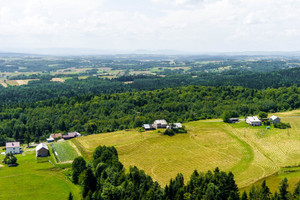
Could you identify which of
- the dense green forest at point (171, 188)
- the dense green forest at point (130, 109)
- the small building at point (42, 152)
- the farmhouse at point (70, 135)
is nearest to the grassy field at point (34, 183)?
the small building at point (42, 152)

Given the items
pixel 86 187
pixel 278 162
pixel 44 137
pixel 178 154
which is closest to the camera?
pixel 86 187

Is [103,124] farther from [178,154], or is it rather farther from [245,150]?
[245,150]

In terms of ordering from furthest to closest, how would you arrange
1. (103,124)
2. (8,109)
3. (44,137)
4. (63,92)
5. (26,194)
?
1. (63,92)
2. (8,109)
3. (103,124)
4. (44,137)
5. (26,194)

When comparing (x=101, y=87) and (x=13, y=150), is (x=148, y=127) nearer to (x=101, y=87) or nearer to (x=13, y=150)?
(x=13, y=150)

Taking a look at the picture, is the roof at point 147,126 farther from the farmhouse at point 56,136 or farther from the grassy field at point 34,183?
the grassy field at point 34,183

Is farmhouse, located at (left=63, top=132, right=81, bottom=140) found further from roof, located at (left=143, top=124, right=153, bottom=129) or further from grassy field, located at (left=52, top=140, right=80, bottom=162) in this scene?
roof, located at (left=143, top=124, right=153, bottom=129)

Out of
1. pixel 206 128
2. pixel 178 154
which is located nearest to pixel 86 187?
pixel 178 154
